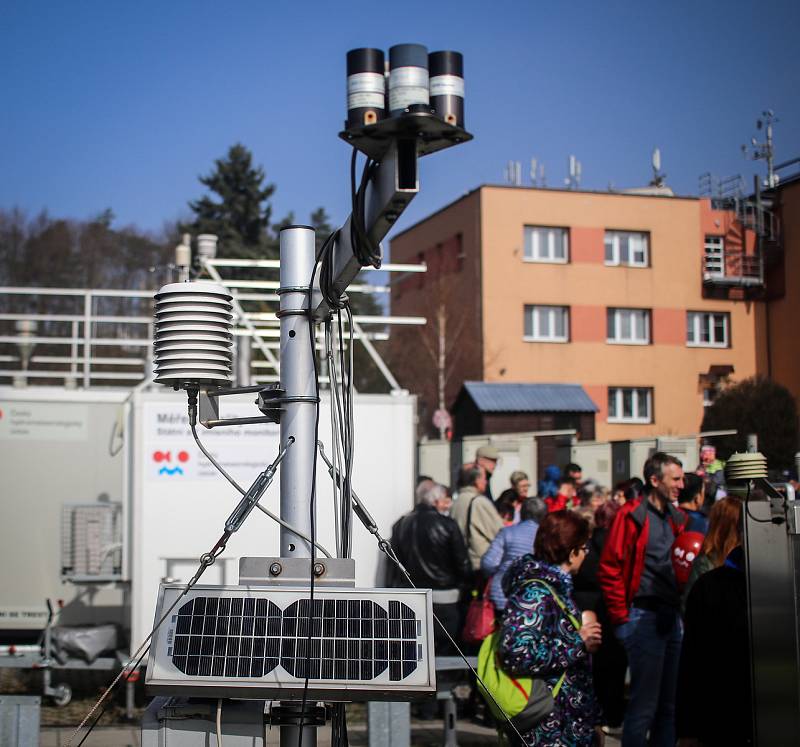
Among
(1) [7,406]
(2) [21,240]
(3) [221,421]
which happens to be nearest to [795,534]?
(3) [221,421]

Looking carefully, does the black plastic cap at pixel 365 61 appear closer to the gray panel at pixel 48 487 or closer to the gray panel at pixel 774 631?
the gray panel at pixel 774 631

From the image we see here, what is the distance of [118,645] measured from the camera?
29.9 feet

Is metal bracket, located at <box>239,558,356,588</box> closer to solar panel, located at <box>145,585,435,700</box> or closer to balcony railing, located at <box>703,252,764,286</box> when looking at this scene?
solar panel, located at <box>145,585,435,700</box>

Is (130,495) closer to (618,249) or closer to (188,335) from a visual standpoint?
(188,335)

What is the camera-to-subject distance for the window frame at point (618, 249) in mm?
43469

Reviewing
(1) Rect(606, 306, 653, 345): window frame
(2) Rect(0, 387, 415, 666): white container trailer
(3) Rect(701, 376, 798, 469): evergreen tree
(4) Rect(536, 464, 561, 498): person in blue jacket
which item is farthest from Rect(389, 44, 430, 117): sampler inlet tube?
(1) Rect(606, 306, 653, 345): window frame

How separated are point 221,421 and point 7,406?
6.70 meters

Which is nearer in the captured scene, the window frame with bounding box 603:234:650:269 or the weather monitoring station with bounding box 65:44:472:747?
the weather monitoring station with bounding box 65:44:472:747

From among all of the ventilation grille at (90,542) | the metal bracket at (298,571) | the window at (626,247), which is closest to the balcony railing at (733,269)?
the window at (626,247)

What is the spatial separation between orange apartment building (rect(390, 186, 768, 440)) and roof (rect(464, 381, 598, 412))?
8.76 feet

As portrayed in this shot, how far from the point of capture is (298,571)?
144 inches

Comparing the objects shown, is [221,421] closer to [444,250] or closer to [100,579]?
[100,579]

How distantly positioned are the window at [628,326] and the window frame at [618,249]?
189 centimetres

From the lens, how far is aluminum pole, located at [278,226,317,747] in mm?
3709
